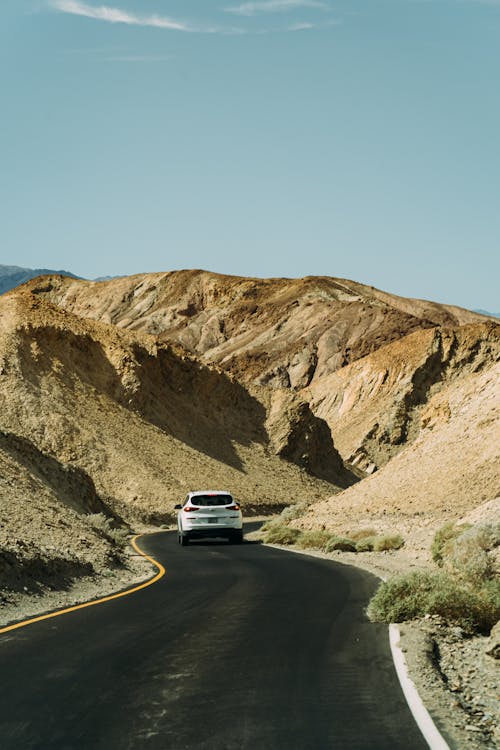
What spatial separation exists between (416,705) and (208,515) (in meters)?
22.8

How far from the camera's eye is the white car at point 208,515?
29.7 m

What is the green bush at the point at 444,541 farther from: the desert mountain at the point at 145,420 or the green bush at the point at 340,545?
the desert mountain at the point at 145,420

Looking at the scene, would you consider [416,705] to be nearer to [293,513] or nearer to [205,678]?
[205,678]

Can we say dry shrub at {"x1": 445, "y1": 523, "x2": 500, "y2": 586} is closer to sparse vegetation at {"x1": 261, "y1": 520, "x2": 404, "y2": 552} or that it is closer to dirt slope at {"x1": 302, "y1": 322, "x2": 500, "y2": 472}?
sparse vegetation at {"x1": 261, "y1": 520, "x2": 404, "y2": 552}

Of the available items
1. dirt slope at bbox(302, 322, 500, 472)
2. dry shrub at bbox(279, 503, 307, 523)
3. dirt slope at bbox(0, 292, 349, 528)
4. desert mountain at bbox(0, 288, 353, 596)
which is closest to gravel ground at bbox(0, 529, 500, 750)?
dry shrub at bbox(279, 503, 307, 523)

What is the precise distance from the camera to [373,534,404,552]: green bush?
26969 millimetres

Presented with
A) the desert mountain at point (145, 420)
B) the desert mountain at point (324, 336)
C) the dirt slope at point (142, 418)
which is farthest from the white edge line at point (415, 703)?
the desert mountain at point (324, 336)

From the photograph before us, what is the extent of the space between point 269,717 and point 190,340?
5142 inches

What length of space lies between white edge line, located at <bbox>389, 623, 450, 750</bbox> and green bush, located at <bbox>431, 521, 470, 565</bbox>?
1082cm

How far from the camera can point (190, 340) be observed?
449 ft

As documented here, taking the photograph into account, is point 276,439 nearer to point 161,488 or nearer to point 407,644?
point 161,488

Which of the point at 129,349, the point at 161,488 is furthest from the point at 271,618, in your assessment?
the point at 129,349

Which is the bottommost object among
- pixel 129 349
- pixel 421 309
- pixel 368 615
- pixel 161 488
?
pixel 161 488

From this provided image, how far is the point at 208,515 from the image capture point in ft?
97.7
